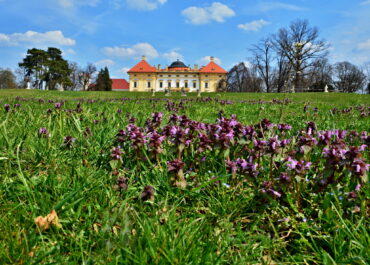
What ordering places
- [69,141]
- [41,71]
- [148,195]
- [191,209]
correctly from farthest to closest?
[41,71] → [69,141] → [191,209] → [148,195]

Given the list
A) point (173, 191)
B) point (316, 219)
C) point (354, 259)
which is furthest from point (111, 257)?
point (316, 219)

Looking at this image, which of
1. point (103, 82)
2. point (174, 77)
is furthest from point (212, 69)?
point (103, 82)

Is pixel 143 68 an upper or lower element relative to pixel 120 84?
upper

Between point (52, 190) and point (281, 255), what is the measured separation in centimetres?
150

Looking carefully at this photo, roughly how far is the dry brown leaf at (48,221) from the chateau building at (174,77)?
11389cm

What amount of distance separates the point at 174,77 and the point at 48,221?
117739 mm

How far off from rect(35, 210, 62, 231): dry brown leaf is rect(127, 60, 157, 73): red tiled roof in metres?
117

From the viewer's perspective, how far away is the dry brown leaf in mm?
1340

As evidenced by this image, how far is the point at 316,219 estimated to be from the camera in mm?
1579

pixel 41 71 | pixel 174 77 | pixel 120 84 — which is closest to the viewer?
pixel 41 71

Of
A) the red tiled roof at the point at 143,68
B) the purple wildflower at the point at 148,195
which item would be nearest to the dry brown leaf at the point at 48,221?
the purple wildflower at the point at 148,195

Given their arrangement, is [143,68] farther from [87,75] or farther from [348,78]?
[348,78]

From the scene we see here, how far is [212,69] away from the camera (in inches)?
4488

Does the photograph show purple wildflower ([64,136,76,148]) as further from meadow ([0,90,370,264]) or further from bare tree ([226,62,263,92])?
bare tree ([226,62,263,92])
